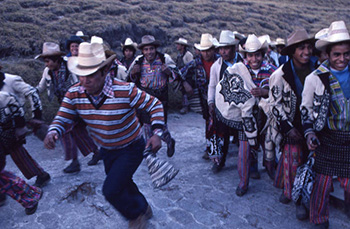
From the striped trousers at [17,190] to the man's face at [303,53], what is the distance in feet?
10.9

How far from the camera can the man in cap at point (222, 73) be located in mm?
4655

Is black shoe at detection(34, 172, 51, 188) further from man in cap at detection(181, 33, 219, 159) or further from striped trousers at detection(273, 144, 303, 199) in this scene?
striped trousers at detection(273, 144, 303, 199)

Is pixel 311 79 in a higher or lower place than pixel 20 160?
higher

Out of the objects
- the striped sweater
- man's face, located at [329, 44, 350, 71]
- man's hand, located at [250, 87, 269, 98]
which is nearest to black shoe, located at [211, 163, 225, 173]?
man's hand, located at [250, 87, 269, 98]

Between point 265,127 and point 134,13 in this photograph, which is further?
point 134,13

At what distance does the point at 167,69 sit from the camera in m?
5.32

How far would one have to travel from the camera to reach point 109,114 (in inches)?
113

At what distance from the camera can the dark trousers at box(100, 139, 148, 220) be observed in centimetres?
292

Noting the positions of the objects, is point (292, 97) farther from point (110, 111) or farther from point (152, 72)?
point (152, 72)

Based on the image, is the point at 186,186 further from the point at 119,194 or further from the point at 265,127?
the point at 119,194

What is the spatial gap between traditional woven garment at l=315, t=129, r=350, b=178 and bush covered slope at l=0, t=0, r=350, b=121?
28.7 ft

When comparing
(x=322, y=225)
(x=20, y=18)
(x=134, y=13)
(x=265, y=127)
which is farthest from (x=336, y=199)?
(x=134, y=13)

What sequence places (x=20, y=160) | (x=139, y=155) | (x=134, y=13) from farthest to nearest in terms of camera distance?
1. (x=134, y=13)
2. (x=20, y=160)
3. (x=139, y=155)

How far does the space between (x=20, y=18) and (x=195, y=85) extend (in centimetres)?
1083
